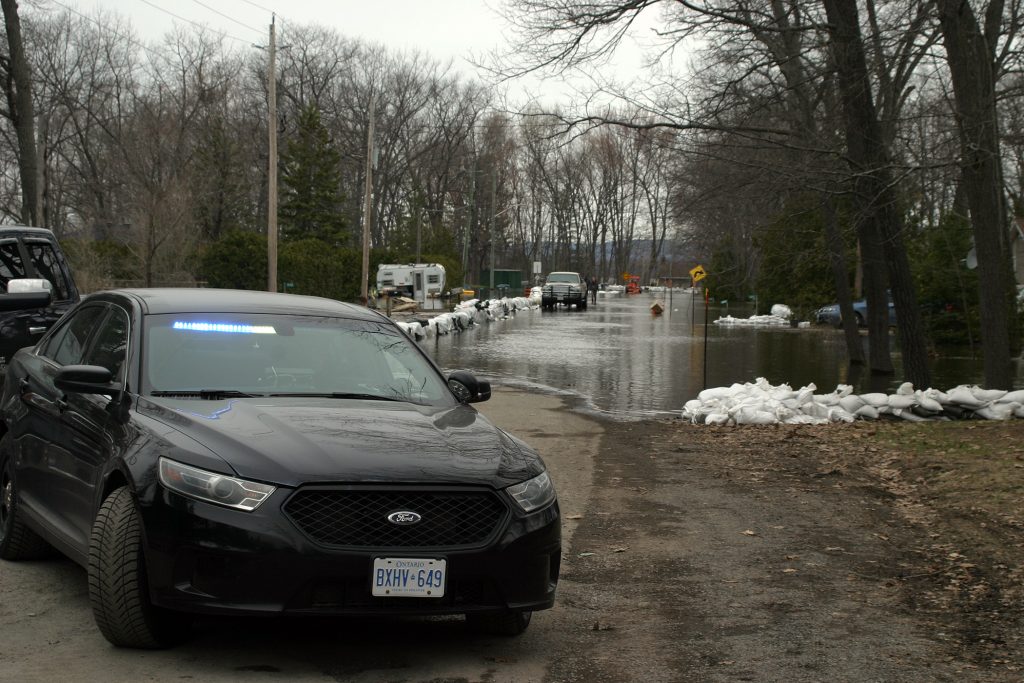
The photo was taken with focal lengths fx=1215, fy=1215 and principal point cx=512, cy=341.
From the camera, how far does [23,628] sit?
216 inches

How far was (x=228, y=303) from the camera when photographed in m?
6.46

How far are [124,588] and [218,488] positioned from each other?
0.61m

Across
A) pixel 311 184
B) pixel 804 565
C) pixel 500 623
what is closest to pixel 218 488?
pixel 500 623

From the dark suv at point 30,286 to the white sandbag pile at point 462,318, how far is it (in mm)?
9918

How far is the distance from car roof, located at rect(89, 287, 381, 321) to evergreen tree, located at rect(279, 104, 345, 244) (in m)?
66.3

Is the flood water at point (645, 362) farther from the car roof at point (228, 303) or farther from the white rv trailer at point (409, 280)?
the white rv trailer at point (409, 280)

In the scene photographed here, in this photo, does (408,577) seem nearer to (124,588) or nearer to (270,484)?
(270,484)

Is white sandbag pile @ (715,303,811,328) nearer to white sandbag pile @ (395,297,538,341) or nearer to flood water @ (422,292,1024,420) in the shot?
flood water @ (422,292,1024,420)

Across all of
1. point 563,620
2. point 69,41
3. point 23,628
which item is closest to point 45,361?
point 23,628

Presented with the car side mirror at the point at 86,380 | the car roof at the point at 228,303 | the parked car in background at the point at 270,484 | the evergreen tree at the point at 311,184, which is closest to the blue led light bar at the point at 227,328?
the parked car in background at the point at 270,484

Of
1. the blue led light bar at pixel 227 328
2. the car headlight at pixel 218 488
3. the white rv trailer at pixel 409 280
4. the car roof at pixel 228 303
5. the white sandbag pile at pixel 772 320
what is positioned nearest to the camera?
the car headlight at pixel 218 488

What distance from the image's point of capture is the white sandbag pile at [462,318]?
31806 millimetres

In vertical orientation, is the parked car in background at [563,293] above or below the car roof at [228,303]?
below

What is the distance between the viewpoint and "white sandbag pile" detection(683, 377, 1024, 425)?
14.5 metres
